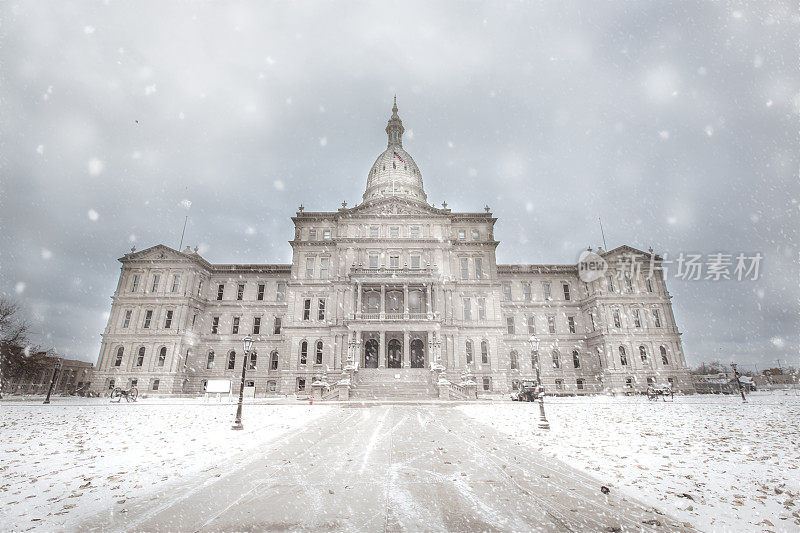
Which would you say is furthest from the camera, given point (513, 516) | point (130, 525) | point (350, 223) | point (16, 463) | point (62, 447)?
point (350, 223)

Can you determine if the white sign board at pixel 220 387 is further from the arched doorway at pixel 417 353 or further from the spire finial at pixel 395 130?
the spire finial at pixel 395 130

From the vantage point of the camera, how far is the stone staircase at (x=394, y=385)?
30.7m

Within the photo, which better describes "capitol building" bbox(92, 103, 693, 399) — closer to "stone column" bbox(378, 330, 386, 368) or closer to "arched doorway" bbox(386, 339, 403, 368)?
"arched doorway" bbox(386, 339, 403, 368)

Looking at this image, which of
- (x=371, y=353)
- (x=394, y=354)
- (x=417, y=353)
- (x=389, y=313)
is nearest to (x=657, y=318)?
(x=417, y=353)

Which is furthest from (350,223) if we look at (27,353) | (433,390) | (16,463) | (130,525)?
(130,525)

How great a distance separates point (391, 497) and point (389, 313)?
114ft

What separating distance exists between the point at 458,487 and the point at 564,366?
47.8 m

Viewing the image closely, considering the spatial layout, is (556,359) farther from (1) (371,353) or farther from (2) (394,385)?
(2) (394,385)

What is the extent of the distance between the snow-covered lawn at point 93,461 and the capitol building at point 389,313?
2615cm

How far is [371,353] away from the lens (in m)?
43.1

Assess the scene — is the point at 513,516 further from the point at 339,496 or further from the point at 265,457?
the point at 265,457

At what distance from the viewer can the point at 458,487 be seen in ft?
19.0

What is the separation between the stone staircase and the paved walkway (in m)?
22.9

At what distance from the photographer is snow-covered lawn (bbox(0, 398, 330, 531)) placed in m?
4.88
